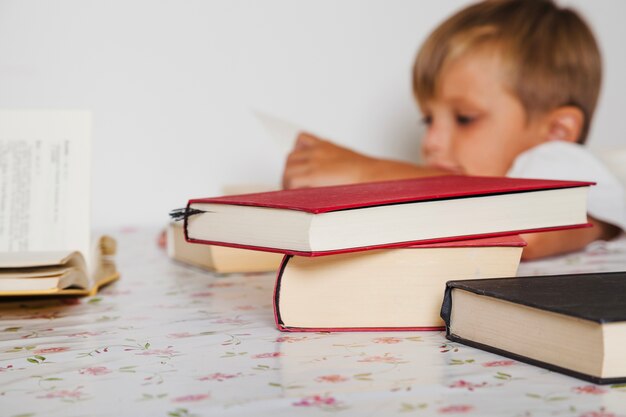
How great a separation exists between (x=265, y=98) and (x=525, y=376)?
4.91ft

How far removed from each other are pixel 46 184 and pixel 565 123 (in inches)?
37.5

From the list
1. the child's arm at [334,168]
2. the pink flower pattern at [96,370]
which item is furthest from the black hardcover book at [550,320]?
the child's arm at [334,168]

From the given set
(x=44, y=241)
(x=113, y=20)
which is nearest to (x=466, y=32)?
(x=113, y=20)

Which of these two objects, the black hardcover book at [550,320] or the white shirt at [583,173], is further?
the white shirt at [583,173]

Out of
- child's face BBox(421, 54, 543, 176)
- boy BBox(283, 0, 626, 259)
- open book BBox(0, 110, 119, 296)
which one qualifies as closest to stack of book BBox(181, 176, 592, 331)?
open book BBox(0, 110, 119, 296)

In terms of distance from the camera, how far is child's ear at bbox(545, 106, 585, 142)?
5.02ft

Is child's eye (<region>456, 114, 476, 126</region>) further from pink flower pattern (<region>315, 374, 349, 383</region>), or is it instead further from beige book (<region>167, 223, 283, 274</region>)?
pink flower pattern (<region>315, 374, 349, 383</region>)

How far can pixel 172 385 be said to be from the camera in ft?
1.90

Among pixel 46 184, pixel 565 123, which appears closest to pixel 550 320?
pixel 46 184

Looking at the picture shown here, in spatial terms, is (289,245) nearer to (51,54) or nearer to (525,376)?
(525,376)

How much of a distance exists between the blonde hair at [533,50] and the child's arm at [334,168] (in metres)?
0.34

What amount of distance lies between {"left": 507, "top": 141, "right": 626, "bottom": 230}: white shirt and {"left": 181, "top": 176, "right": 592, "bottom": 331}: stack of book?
0.56 metres

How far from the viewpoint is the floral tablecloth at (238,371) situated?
53 cm

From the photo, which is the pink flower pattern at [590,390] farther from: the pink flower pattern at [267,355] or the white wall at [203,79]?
the white wall at [203,79]
